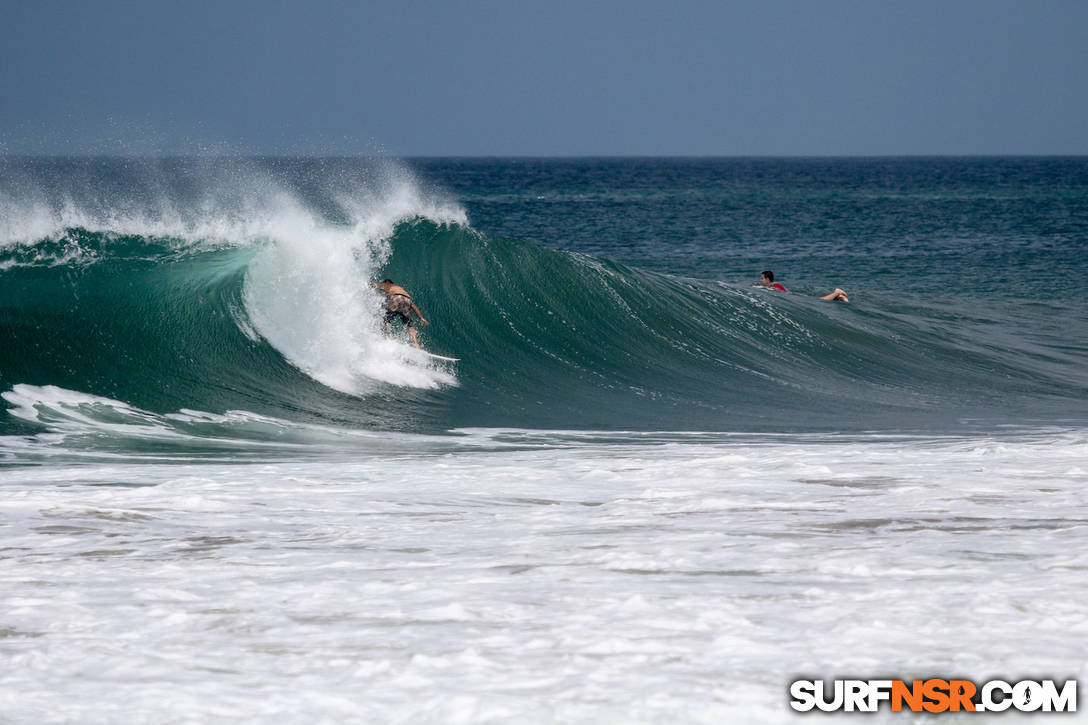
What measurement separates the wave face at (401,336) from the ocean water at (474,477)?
0.18 ft

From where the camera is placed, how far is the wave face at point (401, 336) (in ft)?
31.6

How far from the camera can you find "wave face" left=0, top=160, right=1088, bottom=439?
964 cm

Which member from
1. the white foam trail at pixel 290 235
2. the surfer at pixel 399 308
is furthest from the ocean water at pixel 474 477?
the surfer at pixel 399 308

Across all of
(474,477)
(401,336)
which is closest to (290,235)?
(401,336)

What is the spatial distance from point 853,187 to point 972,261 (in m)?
59.5

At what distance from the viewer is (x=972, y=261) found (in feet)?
97.5

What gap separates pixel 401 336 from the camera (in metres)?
11.6

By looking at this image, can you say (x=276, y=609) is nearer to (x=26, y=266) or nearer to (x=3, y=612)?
(x=3, y=612)

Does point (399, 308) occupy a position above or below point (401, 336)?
above

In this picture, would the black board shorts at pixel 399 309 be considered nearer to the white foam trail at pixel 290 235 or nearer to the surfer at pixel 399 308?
the surfer at pixel 399 308

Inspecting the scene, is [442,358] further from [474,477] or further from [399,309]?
[474,477]

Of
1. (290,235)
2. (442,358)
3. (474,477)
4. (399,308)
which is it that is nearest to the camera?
(474,477)

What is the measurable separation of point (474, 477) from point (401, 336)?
5171 mm

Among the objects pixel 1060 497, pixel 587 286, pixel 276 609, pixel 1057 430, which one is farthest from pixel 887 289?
pixel 276 609
